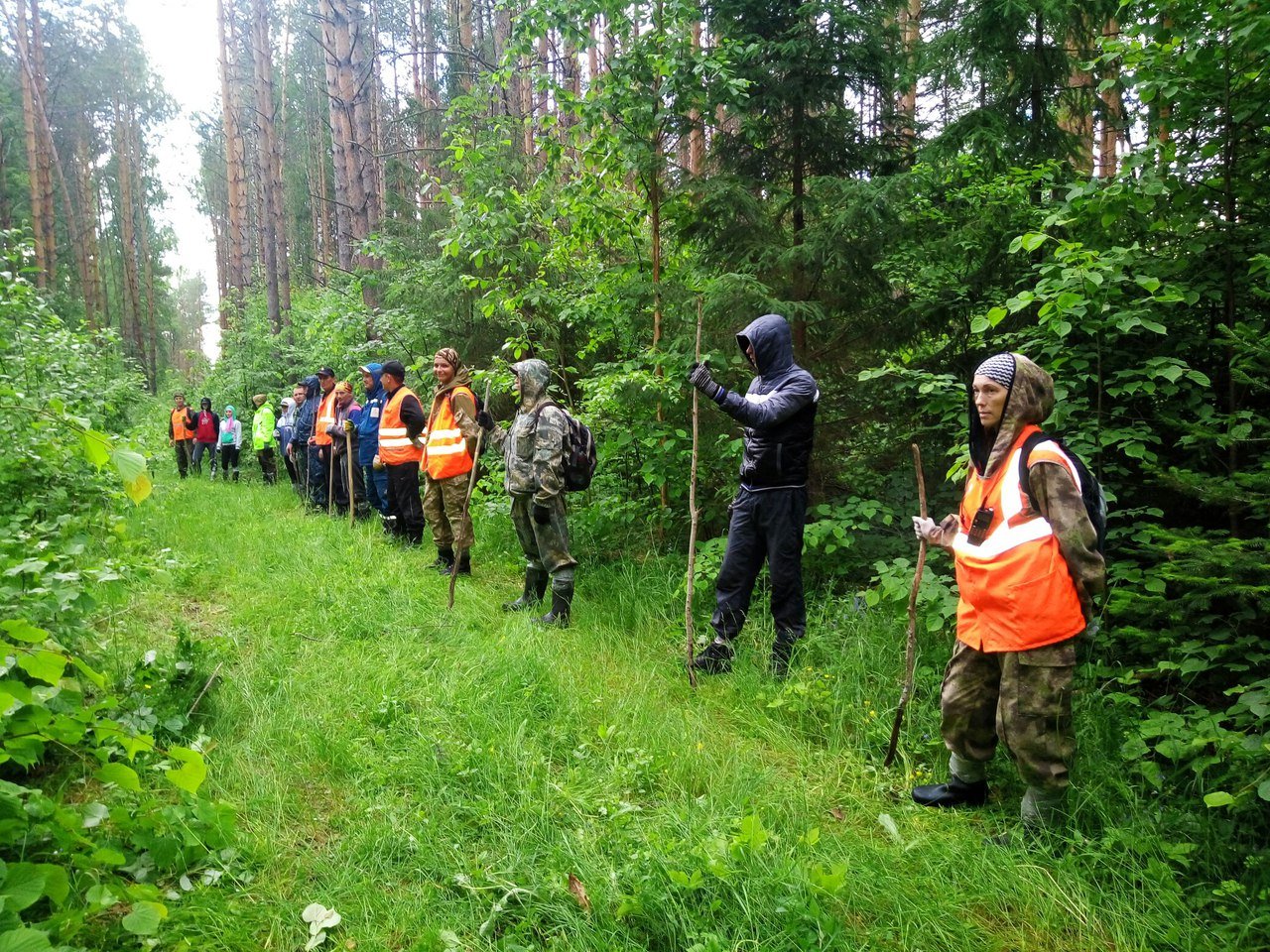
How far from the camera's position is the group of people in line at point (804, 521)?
2754 millimetres

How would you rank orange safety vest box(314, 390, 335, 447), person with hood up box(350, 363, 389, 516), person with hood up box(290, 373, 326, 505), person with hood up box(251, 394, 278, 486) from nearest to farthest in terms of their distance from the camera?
1. person with hood up box(350, 363, 389, 516)
2. orange safety vest box(314, 390, 335, 447)
3. person with hood up box(290, 373, 326, 505)
4. person with hood up box(251, 394, 278, 486)

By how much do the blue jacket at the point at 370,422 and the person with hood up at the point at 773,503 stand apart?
5.42 m

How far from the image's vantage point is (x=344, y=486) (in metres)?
10.1

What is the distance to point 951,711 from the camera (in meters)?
3.12

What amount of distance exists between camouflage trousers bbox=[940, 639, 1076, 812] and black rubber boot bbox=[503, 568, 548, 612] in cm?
364

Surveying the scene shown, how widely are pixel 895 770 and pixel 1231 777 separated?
1318 millimetres

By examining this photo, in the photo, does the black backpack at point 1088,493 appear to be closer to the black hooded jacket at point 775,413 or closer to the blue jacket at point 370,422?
the black hooded jacket at point 775,413

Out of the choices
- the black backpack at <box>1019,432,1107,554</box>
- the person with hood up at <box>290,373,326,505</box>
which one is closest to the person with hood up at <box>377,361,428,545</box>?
the person with hood up at <box>290,373,326,505</box>

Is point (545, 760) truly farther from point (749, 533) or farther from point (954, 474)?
point (954, 474)

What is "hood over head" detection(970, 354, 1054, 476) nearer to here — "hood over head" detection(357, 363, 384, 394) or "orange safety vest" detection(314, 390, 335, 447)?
"hood over head" detection(357, 363, 384, 394)

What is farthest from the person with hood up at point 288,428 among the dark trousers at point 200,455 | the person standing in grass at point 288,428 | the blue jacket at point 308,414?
the dark trousers at point 200,455

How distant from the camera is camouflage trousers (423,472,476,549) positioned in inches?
254

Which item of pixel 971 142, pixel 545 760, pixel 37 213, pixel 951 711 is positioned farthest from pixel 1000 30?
pixel 37 213

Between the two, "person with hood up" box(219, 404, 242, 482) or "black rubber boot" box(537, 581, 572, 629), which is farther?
"person with hood up" box(219, 404, 242, 482)
